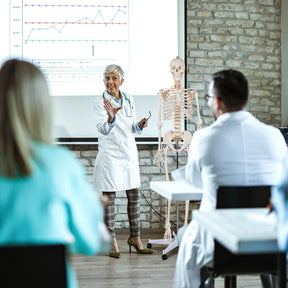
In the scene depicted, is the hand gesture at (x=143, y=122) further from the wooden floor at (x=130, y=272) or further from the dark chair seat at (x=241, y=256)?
the dark chair seat at (x=241, y=256)

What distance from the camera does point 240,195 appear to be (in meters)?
2.02

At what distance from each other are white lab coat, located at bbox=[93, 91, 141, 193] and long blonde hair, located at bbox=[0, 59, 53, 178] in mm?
2828

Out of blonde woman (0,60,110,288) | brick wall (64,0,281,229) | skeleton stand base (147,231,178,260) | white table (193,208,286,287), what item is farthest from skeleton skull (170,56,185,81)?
blonde woman (0,60,110,288)

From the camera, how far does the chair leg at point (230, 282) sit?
A: 2330mm

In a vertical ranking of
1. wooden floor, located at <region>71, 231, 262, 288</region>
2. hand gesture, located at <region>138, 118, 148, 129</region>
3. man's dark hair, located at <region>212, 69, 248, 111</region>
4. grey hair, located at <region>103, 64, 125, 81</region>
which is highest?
grey hair, located at <region>103, 64, 125, 81</region>

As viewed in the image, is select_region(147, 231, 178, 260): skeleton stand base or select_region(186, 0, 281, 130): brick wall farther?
select_region(186, 0, 281, 130): brick wall

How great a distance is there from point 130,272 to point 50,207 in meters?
2.51

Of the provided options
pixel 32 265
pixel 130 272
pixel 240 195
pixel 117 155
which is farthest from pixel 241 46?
pixel 32 265

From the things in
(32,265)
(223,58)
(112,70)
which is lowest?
(32,265)

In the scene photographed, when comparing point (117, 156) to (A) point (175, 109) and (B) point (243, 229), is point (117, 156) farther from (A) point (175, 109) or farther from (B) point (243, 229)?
(B) point (243, 229)

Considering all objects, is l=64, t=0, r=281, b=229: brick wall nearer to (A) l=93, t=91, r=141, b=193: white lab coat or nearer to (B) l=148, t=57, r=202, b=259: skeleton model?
(B) l=148, t=57, r=202, b=259: skeleton model

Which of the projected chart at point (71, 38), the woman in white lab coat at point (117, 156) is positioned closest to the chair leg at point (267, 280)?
the woman in white lab coat at point (117, 156)

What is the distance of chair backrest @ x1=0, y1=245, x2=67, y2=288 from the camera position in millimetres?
1233

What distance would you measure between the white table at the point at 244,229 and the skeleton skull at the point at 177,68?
290 centimetres
